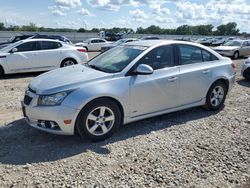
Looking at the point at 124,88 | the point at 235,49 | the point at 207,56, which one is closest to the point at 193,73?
the point at 207,56

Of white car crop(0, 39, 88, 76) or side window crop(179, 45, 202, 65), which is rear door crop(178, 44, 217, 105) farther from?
white car crop(0, 39, 88, 76)

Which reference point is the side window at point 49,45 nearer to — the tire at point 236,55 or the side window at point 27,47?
the side window at point 27,47

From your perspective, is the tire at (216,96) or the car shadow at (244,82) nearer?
the tire at (216,96)

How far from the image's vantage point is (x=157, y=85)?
4797 mm

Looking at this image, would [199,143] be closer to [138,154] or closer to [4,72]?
[138,154]

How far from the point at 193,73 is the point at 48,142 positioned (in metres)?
2.93

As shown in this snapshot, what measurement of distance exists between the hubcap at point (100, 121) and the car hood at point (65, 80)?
18.6 inches

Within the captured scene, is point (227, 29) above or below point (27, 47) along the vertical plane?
above

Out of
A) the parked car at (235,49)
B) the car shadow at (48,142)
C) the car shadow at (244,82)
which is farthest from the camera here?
the parked car at (235,49)

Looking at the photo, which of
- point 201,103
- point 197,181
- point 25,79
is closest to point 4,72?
point 25,79

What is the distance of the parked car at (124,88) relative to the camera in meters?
4.06

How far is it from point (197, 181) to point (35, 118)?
2.47 m

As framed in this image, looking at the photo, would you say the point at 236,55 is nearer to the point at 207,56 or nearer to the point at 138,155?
the point at 207,56

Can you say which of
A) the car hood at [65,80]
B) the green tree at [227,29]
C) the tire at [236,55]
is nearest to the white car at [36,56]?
the car hood at [65,80]
